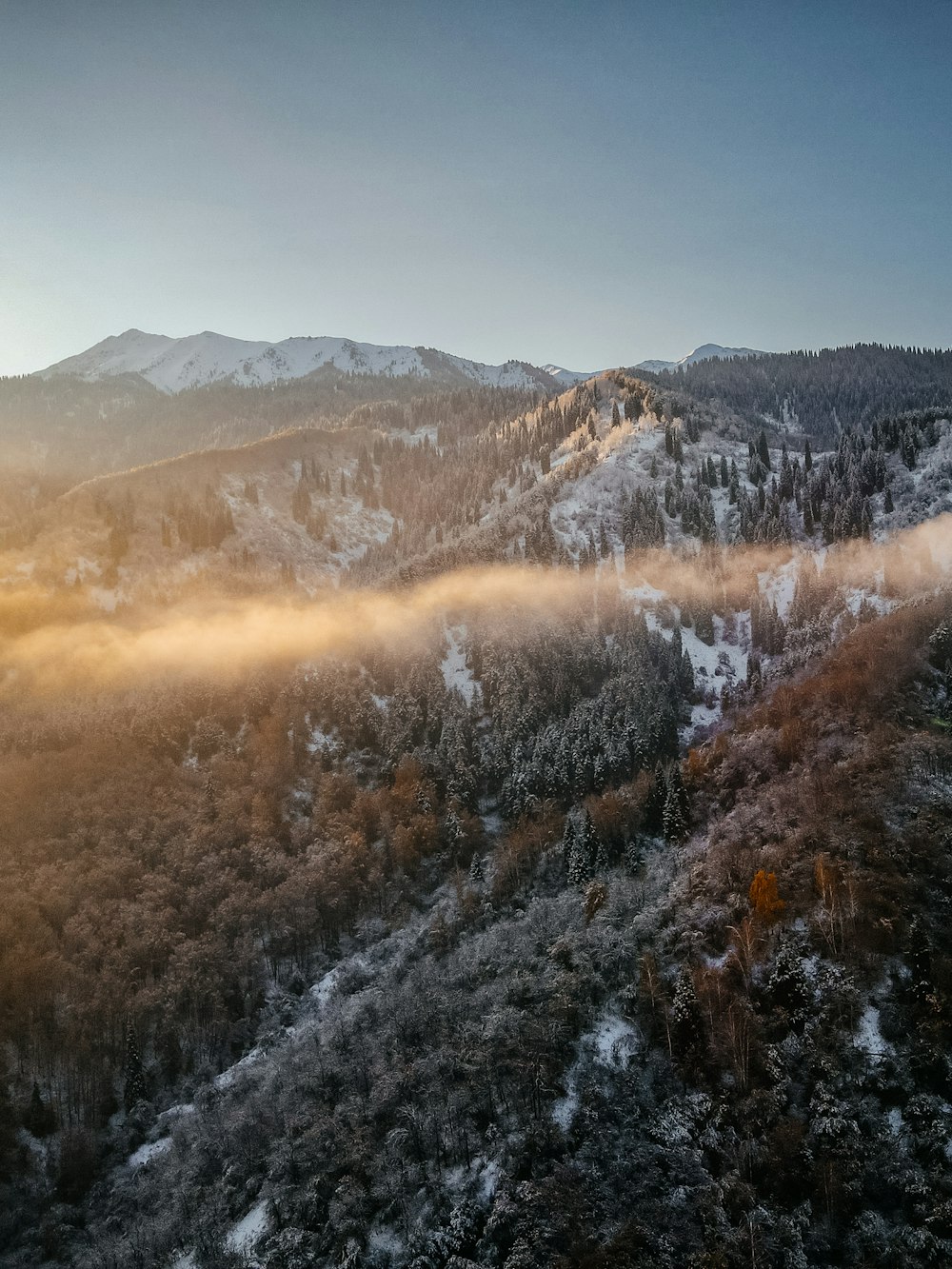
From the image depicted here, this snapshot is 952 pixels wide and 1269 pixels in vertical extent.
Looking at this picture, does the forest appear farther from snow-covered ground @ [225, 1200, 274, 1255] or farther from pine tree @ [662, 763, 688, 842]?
pine tree @ [662, 763, 688, 842]

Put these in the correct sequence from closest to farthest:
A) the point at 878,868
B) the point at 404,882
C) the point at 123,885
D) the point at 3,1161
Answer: the point at 878,868 → the point at 3,1161 → the point at 123,885 → the point at 404,882

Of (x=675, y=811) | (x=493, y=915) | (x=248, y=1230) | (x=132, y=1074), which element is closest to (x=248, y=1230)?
(x=248, y=1230)

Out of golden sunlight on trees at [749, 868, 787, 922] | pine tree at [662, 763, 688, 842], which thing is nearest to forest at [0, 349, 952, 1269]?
golden sunlight on trees at [749, 868, 787, 922]

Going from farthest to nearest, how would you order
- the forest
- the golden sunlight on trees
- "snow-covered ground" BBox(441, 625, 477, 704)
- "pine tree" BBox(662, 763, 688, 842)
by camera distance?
"snow-covered ground" BBox(441, 625, 477, 704), "pine tree" BBox(662, 763, 688, 842), the golden sunlight on trees, the forest

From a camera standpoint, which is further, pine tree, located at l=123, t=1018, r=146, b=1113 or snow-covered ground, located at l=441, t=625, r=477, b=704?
snow-covered ground, located at l=441, t=625, r=477, b=704

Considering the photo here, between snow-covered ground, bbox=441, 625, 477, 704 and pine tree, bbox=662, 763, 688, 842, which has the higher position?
snow-covered ground, bbox=441, 625, 477, 704

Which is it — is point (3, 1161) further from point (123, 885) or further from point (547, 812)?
point (547, 812)

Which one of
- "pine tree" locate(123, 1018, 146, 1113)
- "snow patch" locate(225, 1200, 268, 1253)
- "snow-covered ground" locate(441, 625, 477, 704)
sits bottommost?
"pine tree" locate(123, 1018, 146, 1113)

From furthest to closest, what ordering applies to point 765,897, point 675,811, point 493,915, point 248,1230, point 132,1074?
point 675,811 < point 493,915 < point 132,1074 < point 765,897 < point 248,1230

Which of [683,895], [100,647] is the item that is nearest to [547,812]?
[683,895]

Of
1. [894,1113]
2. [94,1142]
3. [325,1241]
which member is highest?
[894,1113]

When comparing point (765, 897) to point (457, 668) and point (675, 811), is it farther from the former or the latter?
point (457, 668)
